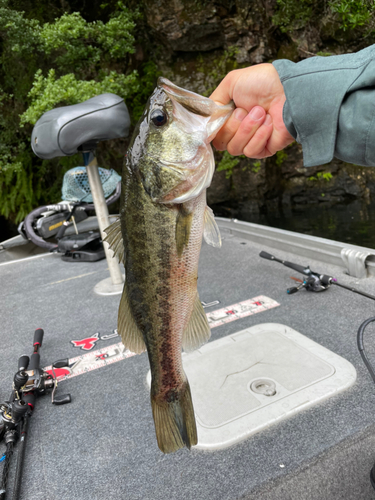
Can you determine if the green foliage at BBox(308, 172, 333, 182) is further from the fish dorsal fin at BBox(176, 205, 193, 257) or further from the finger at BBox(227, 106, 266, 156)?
the fish dorsal fin at BBox(176, 205, 193, 257)

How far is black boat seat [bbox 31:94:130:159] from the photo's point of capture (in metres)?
2.64

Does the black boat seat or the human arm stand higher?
the black boat seat

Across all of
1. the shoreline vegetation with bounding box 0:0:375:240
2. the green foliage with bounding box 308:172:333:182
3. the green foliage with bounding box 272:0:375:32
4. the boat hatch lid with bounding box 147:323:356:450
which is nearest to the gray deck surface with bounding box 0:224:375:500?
the boat hatch lid with bounding box 147:323:356:450

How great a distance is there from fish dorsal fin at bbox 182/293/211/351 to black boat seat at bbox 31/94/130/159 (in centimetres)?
193

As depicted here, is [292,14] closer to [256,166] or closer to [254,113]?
[256,166]

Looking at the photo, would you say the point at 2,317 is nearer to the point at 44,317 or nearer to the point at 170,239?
the point at 44,317

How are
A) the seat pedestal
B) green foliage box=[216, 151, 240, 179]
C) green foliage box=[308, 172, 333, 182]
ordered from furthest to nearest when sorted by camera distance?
green foliage box=[308, 172, 333, 182], green foliage box=[216, 151, 240, 179], the seat pedestal

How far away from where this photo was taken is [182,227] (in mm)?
1101

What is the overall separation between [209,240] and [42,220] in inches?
176

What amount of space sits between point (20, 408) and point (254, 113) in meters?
1.65

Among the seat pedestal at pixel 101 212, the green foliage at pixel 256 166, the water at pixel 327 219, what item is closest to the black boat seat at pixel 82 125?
the seat pedestal at pixel 101 212

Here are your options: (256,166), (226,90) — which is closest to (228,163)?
(256,166)

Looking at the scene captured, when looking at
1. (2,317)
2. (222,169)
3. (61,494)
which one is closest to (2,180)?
(222,169)

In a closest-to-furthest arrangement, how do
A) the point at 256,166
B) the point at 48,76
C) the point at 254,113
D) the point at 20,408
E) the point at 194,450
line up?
the point at 254,113 → the point at 194,450 → the point at 20,408 → the point at 48,76 → the point at 256,166
